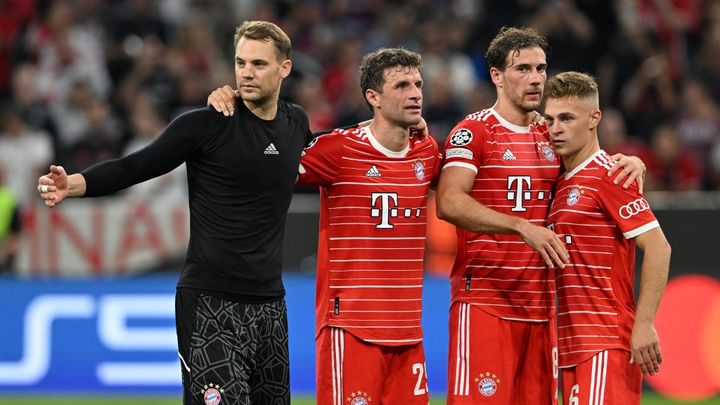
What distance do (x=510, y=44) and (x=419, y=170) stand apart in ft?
2.81

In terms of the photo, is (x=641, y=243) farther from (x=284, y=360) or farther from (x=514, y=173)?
(x=284, y=360)

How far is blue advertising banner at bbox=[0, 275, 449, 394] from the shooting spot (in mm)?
12578

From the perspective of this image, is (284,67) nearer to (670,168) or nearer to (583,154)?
(583,154)

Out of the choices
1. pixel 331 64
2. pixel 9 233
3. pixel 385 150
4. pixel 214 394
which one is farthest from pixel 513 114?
pixel 331 64

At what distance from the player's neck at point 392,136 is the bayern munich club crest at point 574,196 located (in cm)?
98

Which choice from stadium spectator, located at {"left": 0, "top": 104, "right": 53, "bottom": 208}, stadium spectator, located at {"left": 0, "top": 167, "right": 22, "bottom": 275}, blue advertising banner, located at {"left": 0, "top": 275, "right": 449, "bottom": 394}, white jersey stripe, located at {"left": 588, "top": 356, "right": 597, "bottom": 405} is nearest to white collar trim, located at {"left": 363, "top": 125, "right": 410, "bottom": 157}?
Answer: white jersey stripe, located at {"left": 588, "top": 356, "right": 597, "bottom": 405}

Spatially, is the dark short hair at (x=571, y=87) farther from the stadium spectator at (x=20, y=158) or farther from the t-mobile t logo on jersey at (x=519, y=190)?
the stadium spectator at (x=20, y=158)

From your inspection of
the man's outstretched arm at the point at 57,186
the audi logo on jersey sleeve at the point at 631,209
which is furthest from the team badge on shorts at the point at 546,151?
the man's outstretched arm at the point at 57,186

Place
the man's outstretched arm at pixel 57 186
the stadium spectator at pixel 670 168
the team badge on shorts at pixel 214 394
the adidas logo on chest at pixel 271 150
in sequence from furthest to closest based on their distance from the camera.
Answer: the stadium spectator at pixel 670 168 → the adidas logo on chest at pixel 271 150 → the team badge on shorts at pixel 214 394 → the man's outstretched arm at pixel 57 186

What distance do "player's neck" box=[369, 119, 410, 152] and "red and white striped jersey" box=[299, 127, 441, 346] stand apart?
0.03 m

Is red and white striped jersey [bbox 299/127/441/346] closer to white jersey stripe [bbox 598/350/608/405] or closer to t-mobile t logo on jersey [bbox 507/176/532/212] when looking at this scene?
t-mobile t logo on jersey [bbox 507/176/532/212]

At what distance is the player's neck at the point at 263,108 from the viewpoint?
737 cm

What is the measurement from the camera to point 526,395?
750 cm

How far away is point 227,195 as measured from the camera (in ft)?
23.6
